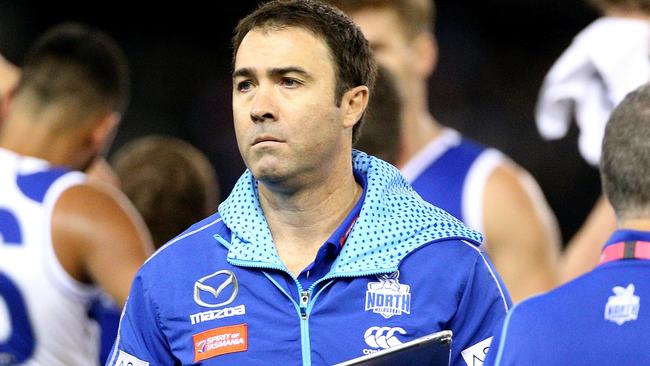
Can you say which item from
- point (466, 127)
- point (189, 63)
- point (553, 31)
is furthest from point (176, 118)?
point (553, 31)

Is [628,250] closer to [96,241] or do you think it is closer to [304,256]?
[304,256]

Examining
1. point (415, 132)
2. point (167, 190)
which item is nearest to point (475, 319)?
point (415, 132)

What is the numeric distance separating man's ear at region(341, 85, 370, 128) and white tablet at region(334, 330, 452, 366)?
0.58m

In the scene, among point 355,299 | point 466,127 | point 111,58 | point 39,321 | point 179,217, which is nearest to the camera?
point 355,299

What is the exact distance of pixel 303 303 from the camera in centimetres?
329

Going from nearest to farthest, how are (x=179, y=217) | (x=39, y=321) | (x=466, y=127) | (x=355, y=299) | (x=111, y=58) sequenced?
(x=355, y=299)
(x=39, y=321)
(x=111, y=58)
(x=179, y=217)
(x=466, y=127)

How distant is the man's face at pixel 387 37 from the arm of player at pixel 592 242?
86 cm

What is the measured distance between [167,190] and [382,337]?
2.67 metres

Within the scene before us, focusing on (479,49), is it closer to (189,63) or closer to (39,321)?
(189,63)

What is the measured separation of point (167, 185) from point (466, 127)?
5.42 metres

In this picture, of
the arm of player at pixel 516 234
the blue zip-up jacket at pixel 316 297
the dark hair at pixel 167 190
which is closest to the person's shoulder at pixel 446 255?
the blue zip-up jacket at pixel 316 297

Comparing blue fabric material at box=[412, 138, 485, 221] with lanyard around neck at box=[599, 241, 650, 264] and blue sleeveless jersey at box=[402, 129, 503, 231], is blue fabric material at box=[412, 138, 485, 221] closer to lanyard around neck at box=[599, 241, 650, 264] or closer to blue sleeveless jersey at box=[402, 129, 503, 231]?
blue sleeveless jersey at box=[402, 129, 503, 231]

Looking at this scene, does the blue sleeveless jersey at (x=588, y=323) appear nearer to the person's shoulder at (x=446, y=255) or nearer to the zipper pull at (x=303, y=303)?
the person's shoulder at (x=446, y=255)

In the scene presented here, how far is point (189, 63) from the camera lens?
1162cm
